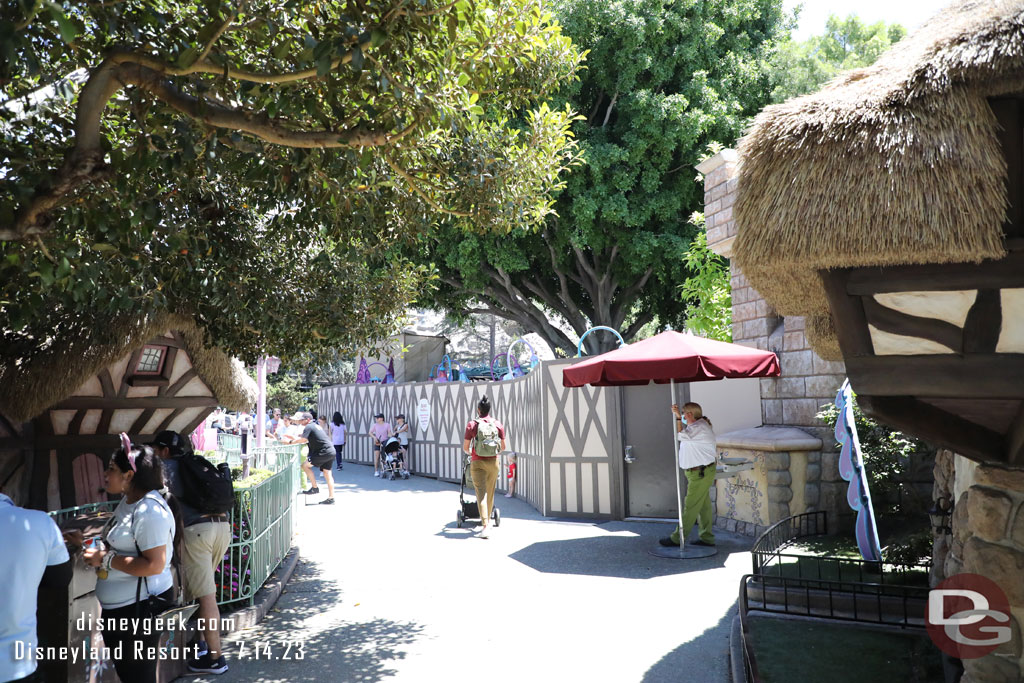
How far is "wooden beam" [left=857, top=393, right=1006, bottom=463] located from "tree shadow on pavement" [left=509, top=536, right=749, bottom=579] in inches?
169

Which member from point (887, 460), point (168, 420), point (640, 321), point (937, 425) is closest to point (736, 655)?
point (937, 425)

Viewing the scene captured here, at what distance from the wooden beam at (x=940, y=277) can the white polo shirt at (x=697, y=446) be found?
A: 541 centimetres

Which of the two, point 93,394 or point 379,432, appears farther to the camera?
point 379,432

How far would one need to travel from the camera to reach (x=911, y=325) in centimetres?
347

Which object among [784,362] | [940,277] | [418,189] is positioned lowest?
→ [784,362]

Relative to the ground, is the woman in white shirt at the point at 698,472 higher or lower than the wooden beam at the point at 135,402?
lower

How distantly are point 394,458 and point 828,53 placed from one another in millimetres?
20126

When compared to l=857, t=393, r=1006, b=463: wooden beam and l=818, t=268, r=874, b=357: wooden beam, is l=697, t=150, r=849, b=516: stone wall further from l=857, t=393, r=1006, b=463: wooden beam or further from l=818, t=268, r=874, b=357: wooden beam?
l=818, t=268, r=874, b=357: wooden beam

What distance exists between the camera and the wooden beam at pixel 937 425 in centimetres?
392

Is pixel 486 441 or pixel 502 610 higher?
pixel 486 441

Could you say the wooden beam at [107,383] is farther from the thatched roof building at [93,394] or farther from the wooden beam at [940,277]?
the wooden beam at [940,277]

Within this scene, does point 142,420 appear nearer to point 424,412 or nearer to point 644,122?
point 424,412

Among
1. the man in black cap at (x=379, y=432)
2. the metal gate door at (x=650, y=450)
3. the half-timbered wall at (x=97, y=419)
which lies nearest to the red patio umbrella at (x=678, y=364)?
the metal gate door at (x=650, y=450)

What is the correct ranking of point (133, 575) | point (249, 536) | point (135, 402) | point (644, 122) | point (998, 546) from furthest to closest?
point (644, 122) → point (135, 402) → point (249, 536) → point (133, 575) → point (998, 546)
